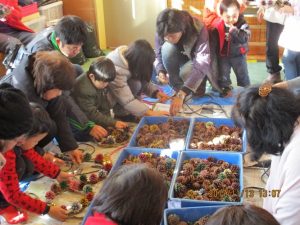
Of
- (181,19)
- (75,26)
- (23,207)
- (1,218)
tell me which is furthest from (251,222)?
(181,19)

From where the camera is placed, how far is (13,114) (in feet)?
4.13

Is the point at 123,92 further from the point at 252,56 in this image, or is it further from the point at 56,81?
the point at 252,56

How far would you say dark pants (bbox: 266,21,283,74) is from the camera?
321cm

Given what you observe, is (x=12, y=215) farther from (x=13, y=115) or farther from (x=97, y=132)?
(x=97, y=132)

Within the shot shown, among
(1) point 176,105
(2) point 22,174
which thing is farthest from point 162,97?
(2) point 22,174

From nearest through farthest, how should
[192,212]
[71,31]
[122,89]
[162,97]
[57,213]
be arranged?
[192,212] < [57,213] < [71,31] < [122,89] < [162,97]

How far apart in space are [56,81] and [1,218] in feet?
2.04

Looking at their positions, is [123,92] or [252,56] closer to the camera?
[123,92]

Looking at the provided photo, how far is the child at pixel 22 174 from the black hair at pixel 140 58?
2.52 ft

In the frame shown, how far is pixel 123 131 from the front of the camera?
2.21 m

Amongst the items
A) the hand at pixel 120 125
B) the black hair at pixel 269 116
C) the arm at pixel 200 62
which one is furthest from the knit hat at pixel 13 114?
the arm at pixel 200 62

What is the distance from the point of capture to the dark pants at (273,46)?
321cm

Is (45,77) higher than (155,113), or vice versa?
(45,77)

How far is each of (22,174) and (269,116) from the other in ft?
3.63
